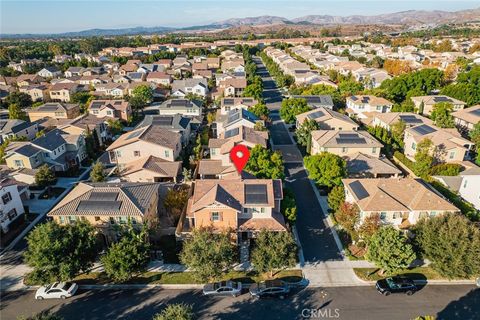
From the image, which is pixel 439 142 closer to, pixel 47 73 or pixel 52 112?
pixel 52 112

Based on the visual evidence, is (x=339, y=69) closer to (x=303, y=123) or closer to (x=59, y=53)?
(x=303, y=123)

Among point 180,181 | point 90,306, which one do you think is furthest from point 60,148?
point 90,306

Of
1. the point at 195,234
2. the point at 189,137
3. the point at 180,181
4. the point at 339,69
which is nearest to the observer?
the point at 195,234

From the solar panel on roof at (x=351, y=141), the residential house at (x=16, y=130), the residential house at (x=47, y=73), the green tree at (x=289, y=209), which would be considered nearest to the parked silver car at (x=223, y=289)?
the green tree at (x=289, y=209)

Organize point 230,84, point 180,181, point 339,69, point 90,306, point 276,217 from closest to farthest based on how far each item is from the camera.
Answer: point 90,306, point 276,217, point 180,181, point 230,84, point 339,69

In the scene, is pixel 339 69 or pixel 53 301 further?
pixel 339 69

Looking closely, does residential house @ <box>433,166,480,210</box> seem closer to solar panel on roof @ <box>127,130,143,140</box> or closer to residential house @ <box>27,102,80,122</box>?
solar panel on roof @ <box>127,130,143,140</box>

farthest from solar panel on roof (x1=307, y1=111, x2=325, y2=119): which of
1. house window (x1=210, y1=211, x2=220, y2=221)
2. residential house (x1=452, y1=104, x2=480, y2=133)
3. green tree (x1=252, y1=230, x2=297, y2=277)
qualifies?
green tree (x1=252, y1=230, x2=297, y2=277)
